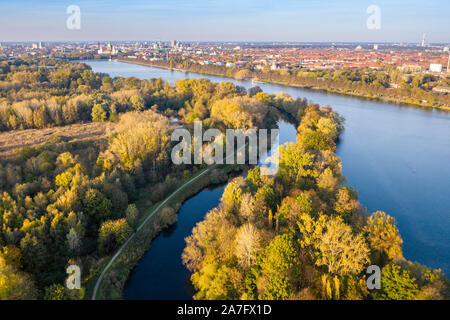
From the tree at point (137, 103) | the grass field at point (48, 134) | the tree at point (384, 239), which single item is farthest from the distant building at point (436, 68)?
the tree at point (384, 239)

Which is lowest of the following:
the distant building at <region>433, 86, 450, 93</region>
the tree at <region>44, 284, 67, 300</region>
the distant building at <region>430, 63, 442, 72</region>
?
the tree at <region>44, 284, 67, 300</region>

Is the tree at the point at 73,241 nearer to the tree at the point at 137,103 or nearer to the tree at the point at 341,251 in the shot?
the tree at the point at 341,251

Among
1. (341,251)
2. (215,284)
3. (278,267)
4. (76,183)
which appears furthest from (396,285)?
(76,183)

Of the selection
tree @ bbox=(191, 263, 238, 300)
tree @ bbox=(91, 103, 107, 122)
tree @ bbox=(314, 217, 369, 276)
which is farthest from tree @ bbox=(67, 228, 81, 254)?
tree @ bbox=(91, 103, 107, 122)

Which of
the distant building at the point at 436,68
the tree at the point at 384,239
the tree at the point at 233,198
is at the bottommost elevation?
the tree at the point at 384,239

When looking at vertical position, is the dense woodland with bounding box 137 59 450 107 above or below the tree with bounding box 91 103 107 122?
above

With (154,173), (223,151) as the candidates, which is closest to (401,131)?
(223,151)

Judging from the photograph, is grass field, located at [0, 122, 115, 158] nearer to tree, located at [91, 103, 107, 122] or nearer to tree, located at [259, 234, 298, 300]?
tree, located at [91, 103, 107, 122]

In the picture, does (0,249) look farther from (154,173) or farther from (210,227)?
(154,173)
